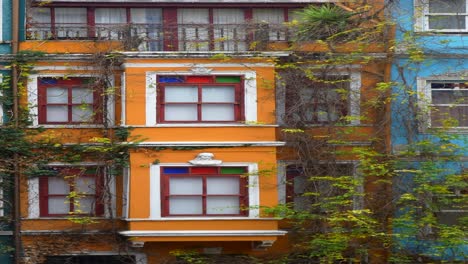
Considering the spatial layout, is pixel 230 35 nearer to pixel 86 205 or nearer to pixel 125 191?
pixel 125 191

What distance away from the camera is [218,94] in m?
31.6

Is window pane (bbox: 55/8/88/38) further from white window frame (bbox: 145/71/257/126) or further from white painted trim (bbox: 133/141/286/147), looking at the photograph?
white painted trim (bbox: 133/141/286/147)

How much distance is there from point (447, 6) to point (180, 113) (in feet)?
26.2

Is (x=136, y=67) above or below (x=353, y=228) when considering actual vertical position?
above

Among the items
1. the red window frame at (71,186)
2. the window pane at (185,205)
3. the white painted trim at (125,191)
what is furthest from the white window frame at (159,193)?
the red window frame at (71,186)

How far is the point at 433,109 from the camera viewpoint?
31.8m

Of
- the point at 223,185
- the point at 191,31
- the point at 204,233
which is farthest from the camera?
the point at 191,31

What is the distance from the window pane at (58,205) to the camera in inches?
1258

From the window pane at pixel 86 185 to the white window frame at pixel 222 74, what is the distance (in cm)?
231

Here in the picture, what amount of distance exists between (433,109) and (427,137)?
754mm

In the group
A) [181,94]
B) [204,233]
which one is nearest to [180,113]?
[181,94]

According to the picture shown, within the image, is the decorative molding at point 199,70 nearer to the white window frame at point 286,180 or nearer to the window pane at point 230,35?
the window pane at point 230,35

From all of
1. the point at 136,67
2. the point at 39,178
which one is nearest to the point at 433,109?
the point at 136,67

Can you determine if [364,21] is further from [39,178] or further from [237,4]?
[39,178]
